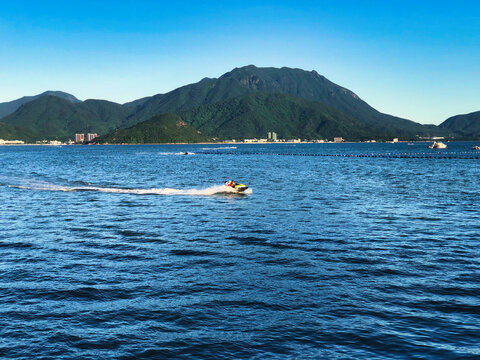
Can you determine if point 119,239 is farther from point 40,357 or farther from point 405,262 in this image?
point 405,262

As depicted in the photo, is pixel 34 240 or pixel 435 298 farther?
pixel 34 240

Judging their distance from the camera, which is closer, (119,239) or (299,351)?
(299,351)

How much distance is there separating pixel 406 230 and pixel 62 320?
27.0 m

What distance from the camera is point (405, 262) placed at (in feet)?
80.7

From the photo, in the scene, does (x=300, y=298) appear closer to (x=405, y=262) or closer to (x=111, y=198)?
(x=405, y=262)

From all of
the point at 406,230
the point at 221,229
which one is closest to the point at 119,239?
the point at 221,229

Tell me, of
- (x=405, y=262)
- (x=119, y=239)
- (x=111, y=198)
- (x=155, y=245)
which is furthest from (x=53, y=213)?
(x=405, y=262)

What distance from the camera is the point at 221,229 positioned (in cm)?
3456

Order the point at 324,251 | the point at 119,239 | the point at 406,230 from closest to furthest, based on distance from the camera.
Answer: the point at 324,251, the point at 119,239, the point at 406,230

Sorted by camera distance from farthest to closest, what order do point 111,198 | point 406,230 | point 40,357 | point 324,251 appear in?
point 111,198 < point 406,230 < point 324,251 < point 40,357

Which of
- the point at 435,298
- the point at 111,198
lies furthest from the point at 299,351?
the point at 111,198

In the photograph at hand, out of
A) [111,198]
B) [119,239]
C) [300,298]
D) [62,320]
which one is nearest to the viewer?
[62,320]

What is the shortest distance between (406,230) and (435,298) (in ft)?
50.8

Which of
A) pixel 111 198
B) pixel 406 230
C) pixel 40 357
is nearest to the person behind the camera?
pixel 40 357
